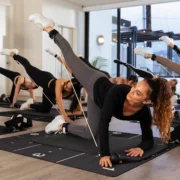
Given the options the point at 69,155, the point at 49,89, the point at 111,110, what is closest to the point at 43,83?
the point at 49,89

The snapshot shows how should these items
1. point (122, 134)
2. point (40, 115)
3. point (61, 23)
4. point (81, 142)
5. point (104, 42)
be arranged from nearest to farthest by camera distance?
point (81, 142)
point (122, 134)
point (40, 115)
point (61, 23)
point (104, 42)

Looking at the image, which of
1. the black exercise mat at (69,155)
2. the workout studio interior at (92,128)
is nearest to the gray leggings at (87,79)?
the workout studio interior at (92,128)

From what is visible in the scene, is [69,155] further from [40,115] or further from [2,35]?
[2,35]

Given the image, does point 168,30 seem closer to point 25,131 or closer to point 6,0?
point 6,0

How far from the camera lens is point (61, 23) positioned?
28.1ft

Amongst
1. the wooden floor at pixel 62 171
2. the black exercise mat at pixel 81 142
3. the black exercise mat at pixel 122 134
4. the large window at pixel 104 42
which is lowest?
the black exercise mat at pixel 122 134

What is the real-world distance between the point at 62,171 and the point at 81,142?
81 cm

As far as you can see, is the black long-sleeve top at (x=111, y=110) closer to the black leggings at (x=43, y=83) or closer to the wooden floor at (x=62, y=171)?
the wooden floor at (x=62, y=171)

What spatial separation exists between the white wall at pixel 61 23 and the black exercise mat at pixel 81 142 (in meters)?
5.26

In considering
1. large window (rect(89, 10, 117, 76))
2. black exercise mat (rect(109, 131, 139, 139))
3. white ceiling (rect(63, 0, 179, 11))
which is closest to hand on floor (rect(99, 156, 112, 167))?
black exercise mat (rect(109, 131, 139, 139))

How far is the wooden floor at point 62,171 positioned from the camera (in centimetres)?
202

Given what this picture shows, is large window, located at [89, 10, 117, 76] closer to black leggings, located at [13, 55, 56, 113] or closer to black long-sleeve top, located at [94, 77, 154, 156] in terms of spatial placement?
black leggings, located at [13, 55, 56, 113]

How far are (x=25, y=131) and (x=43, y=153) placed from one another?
1040 millimetres

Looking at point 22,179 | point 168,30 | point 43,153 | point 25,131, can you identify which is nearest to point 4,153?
point 43,153
